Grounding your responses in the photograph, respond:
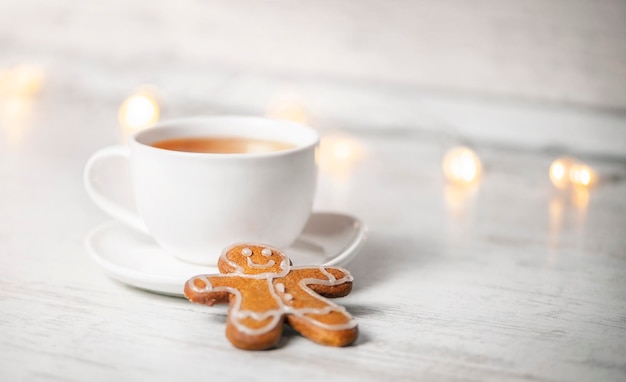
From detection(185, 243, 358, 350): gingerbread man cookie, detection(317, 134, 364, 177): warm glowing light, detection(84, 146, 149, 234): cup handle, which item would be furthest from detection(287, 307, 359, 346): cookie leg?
detection(317, 134, 364, 177): warm glowing light

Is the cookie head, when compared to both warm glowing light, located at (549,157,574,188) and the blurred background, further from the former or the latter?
the blurred background

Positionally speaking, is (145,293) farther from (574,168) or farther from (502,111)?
(502,111)

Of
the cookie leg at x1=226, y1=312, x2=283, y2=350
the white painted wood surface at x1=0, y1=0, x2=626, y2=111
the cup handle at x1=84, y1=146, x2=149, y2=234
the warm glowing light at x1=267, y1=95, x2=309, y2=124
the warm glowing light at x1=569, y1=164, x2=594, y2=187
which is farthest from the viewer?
the warm glowing light at x1=267, y1=95, x2=309, y2=124

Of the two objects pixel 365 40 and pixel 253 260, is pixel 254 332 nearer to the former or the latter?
pixel 253 260

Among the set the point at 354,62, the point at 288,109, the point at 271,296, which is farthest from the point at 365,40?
the point at 271,296

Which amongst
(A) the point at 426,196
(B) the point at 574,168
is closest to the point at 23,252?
(A) the point at 426,196

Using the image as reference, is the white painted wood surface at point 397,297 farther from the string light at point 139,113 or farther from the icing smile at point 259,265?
the string light at point 139,113

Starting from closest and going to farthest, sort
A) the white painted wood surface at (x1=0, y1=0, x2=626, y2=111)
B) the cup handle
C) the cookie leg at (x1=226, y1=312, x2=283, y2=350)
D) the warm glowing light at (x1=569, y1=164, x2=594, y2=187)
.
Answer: the cookie leg at (x1=226, y1=312, x2=283, y2=350) < the cup handle < the warm glowing light at (x1=569, y1=164, x2=594, y2=187) < the white painted wood surface at (x1=0, y1=0, x2=626, y2=111)

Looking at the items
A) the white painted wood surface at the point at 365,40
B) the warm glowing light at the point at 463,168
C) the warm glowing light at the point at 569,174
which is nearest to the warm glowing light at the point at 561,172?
the warm glowing light at the point at 569,174
